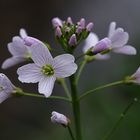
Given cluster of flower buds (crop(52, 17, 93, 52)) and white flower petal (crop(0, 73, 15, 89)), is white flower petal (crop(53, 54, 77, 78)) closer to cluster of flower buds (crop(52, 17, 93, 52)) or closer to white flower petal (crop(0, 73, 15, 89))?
cluster of flower buds (crop(52, 17, 93, 52))

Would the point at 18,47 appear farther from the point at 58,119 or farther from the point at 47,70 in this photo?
the point at 58,119

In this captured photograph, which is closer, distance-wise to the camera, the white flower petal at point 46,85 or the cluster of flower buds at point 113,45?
the white flower petal at point 46,85

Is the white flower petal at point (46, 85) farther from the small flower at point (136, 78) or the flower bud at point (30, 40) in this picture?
the small flower at point (136, 78)

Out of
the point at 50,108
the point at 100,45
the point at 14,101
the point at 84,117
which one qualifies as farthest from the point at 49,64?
the point at 14,101

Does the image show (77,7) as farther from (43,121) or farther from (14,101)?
(43,121)

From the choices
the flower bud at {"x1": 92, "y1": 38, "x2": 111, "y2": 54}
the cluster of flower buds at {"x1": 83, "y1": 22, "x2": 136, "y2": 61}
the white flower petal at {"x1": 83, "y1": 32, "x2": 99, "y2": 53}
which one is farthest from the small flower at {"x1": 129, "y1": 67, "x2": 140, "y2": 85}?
the white flower petal at {"x1": 83, "y1": 32, "x2": 99, "y2": 53}

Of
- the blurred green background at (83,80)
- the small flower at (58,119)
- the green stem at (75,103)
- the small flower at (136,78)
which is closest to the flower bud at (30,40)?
the green stem at (75,103)
